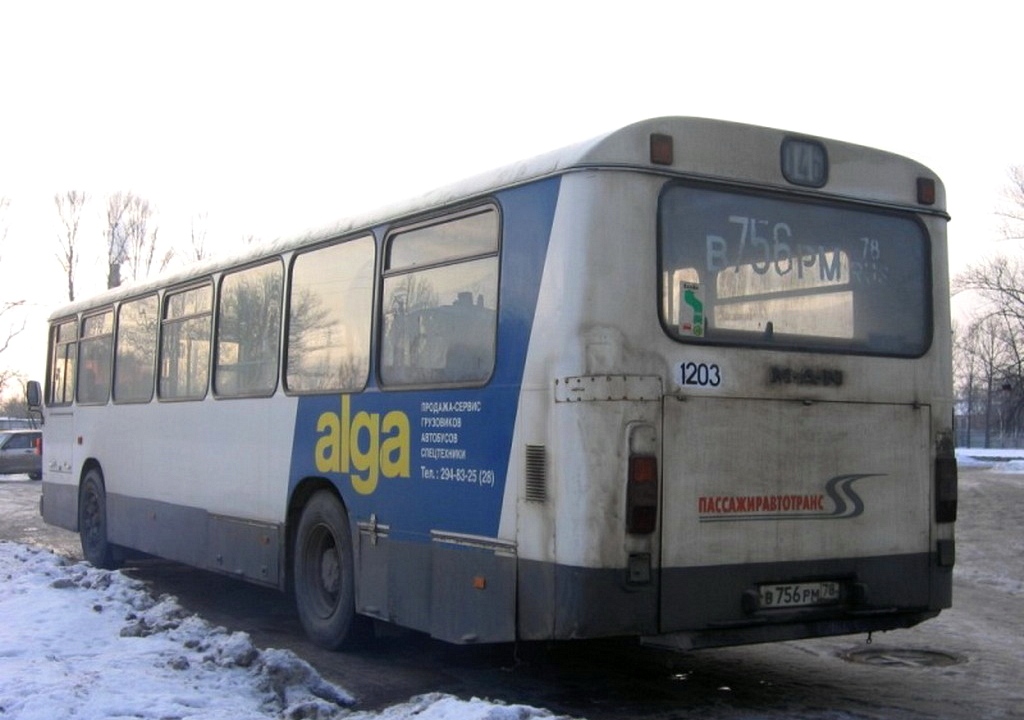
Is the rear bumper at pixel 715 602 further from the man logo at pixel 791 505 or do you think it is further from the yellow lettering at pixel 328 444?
the yellow lettering at pixel 328 444

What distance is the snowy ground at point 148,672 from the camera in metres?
6.15

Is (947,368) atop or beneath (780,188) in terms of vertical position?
beneath

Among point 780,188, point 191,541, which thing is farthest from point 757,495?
point 191,541

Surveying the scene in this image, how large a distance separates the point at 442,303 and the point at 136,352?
6657 mm

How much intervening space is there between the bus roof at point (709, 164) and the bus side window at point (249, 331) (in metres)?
1.99

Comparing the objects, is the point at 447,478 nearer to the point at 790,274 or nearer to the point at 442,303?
the point at 442,303

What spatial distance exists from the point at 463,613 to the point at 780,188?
3.13 metres

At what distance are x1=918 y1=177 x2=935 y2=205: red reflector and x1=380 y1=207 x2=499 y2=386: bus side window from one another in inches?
110

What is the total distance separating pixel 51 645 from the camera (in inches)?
313

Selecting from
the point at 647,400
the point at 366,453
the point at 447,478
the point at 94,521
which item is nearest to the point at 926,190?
the point at 647,400

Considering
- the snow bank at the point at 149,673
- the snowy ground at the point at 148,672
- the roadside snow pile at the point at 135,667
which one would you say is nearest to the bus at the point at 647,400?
the snowy ground at the point at 148,672

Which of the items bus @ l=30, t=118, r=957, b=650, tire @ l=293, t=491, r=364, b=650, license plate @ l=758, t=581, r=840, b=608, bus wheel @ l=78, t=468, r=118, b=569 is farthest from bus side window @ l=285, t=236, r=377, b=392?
bus wheel @ l=78, t=468, r=118, b=569

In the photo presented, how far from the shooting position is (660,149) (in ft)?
22.8

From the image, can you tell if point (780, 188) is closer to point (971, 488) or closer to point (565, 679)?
point (565, 679)
